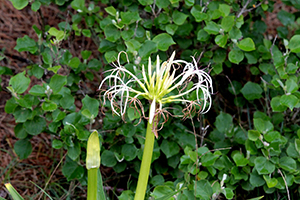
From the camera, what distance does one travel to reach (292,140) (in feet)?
6.64

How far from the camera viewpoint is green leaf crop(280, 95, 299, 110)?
1.75 meters

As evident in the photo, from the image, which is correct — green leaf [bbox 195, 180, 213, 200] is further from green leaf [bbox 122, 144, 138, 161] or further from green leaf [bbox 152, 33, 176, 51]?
green leaf [bbox 152, 33, 176, 51]

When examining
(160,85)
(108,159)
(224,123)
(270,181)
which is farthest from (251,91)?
(160,85)

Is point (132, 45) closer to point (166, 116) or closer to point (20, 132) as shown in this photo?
point (166, 116)

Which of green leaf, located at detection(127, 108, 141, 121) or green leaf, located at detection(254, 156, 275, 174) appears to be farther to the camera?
green leaf, located at detection(254, 156, 275, 174)

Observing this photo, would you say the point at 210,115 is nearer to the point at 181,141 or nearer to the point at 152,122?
A: the point at 181,141

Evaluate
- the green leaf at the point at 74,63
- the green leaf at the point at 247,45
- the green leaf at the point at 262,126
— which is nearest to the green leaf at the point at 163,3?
the green leaf at the point at 247,45

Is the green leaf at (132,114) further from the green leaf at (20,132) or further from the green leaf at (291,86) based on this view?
the green leaf at (291,86)

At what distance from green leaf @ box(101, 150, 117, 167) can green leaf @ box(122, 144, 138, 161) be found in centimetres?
9

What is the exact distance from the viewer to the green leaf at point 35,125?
6.09ft

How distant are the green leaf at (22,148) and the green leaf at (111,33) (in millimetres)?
788

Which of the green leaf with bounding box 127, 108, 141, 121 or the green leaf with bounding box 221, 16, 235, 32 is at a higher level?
the green leaf with bounding box 221, 16, 235, 32

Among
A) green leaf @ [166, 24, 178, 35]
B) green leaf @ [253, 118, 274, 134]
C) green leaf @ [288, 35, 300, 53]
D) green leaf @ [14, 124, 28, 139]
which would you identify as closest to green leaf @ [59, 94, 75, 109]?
green leaf @ [14, 124, 28, 139]

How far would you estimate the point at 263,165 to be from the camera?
1.79 metres
